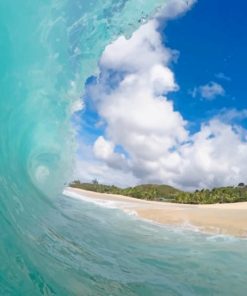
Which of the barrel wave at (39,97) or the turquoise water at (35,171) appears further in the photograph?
the turquoise water at (35,171)

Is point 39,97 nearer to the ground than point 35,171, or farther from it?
farther from it

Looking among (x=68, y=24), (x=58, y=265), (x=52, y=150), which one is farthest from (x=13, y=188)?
(x=52, y=150)

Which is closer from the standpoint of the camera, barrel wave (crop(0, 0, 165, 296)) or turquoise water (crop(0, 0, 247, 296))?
barrel wave (crop(0, 0, 165, 296))

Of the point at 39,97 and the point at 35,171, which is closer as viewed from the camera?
the point at 39,97
